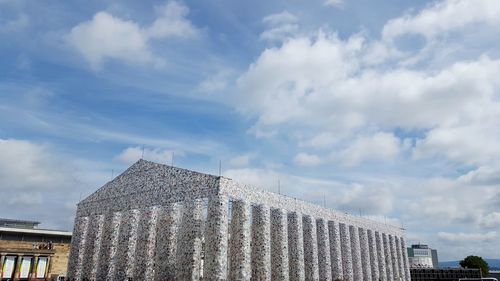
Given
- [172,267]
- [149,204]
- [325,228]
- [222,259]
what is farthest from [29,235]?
[325,228]

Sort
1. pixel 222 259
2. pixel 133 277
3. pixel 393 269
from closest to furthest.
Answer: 1. pixel 222 259
2. pixel 133 277
3. pixel 393 269

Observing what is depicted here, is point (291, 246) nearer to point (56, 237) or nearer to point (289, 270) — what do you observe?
point (289, 270)

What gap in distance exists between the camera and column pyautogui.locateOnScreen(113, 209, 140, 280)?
39125 mm

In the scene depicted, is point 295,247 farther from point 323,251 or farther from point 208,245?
point 208,245

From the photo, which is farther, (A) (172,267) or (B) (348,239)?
(B) (348,239)

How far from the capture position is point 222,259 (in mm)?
34125

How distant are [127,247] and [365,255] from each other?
33594 mm

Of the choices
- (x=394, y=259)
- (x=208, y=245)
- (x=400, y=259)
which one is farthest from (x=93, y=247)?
(x=400, y=259)

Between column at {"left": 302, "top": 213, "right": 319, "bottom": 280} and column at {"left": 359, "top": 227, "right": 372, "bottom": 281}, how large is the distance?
47.2 feet

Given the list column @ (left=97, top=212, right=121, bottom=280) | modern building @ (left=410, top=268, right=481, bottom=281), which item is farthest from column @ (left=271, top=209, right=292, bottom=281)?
modern building @ (left=410, top=268, right=481, bottom=281)

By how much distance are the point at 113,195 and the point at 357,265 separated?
33063mm

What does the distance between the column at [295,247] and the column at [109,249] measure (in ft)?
59.8

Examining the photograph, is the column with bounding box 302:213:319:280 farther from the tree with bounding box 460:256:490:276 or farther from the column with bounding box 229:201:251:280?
the tree with bounding box 460:256:490:276

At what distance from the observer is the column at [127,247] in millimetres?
39125
